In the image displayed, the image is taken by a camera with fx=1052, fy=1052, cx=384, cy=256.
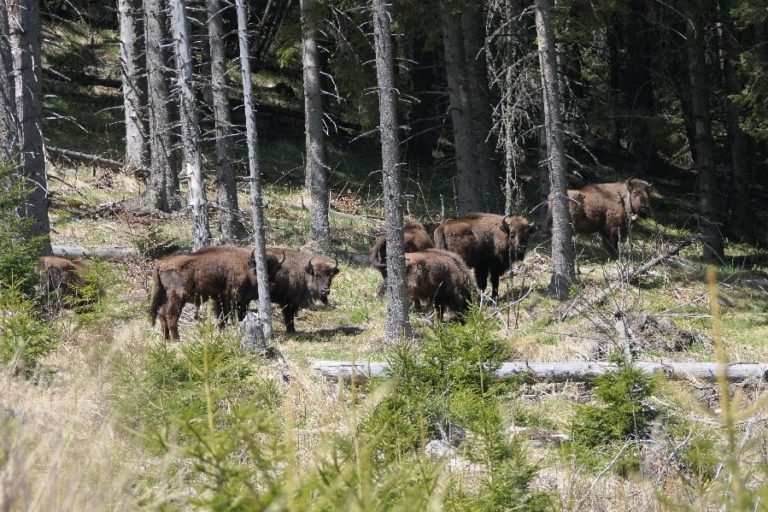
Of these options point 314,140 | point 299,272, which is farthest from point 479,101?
point 299,272

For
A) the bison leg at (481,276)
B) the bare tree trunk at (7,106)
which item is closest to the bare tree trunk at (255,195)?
the bare tree trunk at (7,106)

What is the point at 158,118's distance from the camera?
83.4ft

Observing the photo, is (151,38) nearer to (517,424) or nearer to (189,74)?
(189,74)

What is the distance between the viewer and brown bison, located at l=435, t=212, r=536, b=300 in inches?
798

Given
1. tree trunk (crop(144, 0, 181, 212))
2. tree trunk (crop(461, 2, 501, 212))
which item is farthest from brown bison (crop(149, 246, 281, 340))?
tree trunk (crop(461, 2, 501, 212))

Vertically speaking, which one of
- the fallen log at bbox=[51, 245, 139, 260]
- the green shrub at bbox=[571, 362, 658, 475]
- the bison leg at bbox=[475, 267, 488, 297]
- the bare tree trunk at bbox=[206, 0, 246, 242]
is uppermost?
the bare tree trunk at bbox=[206, 0, 246, 242]

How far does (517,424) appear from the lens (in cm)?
1219

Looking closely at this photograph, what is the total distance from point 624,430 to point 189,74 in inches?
408

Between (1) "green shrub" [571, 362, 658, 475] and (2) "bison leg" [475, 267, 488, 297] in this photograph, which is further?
(2) "bison leg" [475, 267, 488, 297]

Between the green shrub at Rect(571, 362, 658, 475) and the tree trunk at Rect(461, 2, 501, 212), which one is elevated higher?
the tree trunk at Rect(461, 2, 501, 212)

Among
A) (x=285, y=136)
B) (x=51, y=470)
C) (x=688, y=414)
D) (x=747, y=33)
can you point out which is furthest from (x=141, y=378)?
(x=747, y=33)

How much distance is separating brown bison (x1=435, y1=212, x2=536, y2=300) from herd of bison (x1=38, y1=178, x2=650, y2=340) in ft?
0.06

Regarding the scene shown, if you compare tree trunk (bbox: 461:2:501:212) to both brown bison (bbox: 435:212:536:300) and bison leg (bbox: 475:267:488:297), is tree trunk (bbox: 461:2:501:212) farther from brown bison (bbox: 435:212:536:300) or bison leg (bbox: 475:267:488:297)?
bison leg (bbox: 475:267:488:297)

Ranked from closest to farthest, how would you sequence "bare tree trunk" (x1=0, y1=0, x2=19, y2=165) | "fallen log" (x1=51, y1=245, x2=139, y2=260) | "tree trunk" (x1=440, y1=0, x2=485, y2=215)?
1. "bare tree trunk" (x1=0, y1=0, x2=19, y2=165)
2. "fallen log" (x1=51, y1=245, x2=139, y2=260)
3. "tree trunk" (x1=440, y1=0, x2=485, y2=215)
